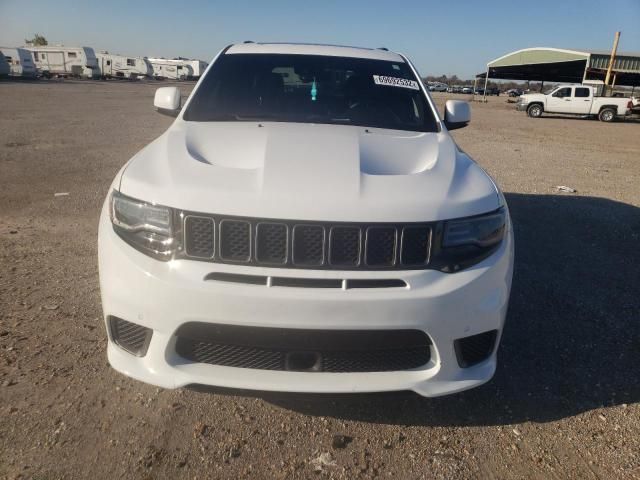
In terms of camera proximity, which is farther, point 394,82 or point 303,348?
point 394,82

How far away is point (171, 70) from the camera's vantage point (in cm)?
6694

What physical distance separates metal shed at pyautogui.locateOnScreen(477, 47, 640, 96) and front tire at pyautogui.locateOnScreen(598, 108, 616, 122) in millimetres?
14308

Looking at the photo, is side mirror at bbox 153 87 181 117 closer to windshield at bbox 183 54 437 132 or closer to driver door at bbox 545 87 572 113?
windshield at bbox 183 54 437 132

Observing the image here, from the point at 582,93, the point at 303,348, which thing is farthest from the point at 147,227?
the point at 582,93

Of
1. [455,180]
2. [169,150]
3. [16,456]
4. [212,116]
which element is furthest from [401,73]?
[16,456]

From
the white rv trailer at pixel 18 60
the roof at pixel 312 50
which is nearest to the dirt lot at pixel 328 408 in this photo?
the roof at pixel 312 50

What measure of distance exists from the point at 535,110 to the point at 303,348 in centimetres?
2828

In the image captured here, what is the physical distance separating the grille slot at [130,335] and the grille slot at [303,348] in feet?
0.50

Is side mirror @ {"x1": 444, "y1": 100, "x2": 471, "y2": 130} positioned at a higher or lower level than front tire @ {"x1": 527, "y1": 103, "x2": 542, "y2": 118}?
higher

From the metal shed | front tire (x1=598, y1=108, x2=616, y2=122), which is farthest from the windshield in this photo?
the metal shed

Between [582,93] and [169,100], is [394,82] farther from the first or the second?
[582,93]

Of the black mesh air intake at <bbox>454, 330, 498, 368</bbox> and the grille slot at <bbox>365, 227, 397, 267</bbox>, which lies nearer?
the grille slot at <bbox>365, 227, 397, 267</bbox>

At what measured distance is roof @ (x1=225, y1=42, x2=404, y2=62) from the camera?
3709 millimetres

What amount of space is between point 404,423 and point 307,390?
2.24 ft
